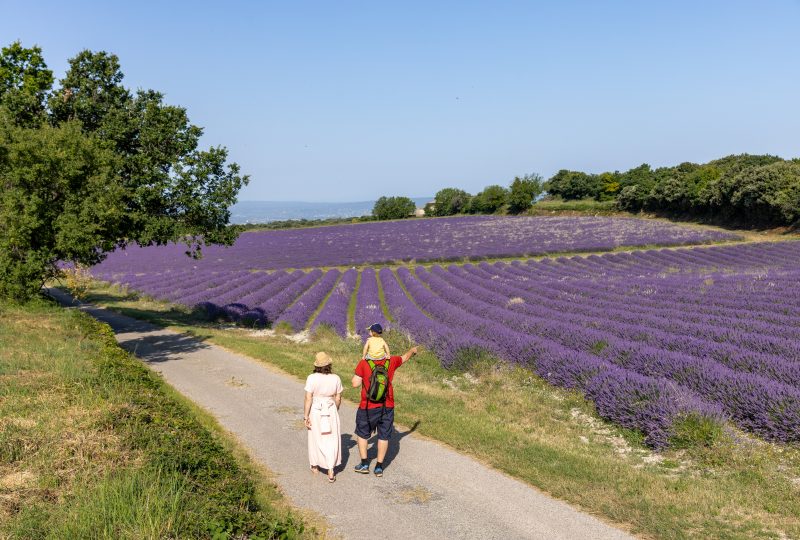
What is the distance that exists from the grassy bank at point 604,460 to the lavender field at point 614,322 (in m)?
0.48

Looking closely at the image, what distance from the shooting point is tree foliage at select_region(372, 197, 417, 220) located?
100 metres

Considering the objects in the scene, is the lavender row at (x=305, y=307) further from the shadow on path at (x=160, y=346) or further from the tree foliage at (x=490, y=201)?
the tree foliage at (x=490, y=201)

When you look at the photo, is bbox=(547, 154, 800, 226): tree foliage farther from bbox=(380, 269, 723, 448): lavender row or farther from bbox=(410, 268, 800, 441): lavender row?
bbox=(380, 269, 723, 448): lavender row

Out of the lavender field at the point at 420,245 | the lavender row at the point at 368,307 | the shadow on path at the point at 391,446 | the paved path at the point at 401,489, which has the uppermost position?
the lavender field at the point at 420,245

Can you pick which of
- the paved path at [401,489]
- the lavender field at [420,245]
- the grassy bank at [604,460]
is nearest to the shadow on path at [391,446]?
the paved path at [401,489]

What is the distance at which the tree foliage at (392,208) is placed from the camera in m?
100

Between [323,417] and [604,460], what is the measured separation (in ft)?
12.5

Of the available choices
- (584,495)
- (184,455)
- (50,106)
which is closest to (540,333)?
(584,495)

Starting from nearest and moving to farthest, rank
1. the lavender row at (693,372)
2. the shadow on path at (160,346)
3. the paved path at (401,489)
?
the paved path at (401,489), the lavender row at (693,372), the shadow on path at (160,346)

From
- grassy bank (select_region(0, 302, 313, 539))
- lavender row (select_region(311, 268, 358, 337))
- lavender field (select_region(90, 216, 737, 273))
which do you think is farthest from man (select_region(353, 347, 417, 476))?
lavender field (select_region(90, 216, 737, 273))

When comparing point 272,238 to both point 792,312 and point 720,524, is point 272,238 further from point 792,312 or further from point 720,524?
point 720,524

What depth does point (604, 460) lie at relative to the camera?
24.7 ft

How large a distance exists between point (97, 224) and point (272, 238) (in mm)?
53650

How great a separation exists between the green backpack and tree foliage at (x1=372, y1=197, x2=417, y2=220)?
92900 millimetres
